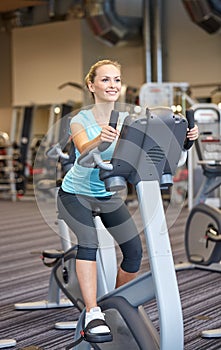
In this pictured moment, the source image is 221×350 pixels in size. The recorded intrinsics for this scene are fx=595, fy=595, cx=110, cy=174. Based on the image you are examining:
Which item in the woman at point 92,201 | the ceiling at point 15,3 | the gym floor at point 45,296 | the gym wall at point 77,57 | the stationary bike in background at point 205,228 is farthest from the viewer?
the ceiling at point 15,3

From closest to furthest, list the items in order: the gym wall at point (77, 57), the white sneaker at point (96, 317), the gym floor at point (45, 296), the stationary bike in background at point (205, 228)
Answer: the white sneaker at point (96, 317) < the gym floor at point (45, 296) < the stationary bike in background at point (205, 228) < the gym wall at point (77, 57)

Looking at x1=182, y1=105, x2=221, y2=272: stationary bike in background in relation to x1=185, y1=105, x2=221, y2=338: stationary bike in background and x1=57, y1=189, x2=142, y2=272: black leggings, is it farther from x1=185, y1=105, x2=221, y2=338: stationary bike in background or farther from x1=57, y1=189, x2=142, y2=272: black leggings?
x1=57, y1=189, x2=142, y2=272: black leggings

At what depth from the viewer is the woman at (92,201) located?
96.9 inches

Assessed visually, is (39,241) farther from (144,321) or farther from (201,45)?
(201,45)

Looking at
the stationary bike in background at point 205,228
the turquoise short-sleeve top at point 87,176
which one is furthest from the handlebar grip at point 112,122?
the stationary bike in background at point 205,228

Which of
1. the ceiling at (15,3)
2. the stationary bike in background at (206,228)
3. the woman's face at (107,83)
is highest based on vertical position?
the ceiling at (15,3)

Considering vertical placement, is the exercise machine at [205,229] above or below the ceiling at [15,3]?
below

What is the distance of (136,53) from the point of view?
11750 mm

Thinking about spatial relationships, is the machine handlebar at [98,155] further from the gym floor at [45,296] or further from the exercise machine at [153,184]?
the gym floor at [45,296]

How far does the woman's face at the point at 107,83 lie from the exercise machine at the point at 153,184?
0.29 metres

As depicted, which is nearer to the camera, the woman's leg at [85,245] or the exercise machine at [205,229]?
the woman's leg at [85,245]

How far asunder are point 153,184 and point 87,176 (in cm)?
37

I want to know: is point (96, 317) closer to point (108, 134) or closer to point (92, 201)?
point (92, 201)

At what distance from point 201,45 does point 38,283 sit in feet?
24.6
